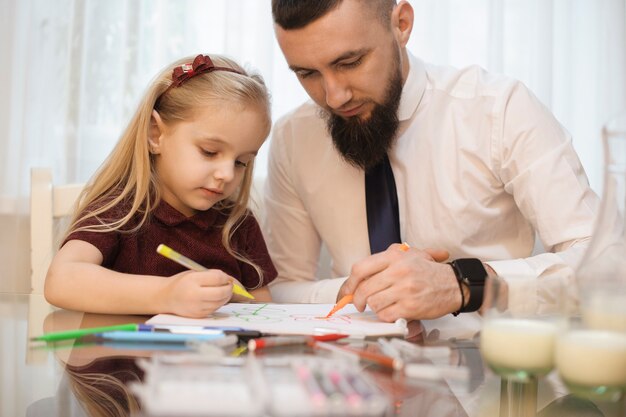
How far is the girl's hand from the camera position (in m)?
1.17

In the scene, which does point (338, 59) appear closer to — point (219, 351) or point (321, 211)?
point (321, 211)

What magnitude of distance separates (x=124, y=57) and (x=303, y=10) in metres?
1.07

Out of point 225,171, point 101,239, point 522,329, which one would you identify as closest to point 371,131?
point 225,171

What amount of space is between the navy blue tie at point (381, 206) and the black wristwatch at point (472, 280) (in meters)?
0.44

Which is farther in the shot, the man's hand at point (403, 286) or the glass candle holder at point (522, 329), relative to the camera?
the man's hand at point (403, 286)

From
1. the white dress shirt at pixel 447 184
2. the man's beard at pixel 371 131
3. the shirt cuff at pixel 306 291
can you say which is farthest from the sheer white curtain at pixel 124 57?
the man's beard at pixel 371 131

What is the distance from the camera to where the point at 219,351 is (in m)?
0.86

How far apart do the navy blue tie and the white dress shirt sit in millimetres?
44

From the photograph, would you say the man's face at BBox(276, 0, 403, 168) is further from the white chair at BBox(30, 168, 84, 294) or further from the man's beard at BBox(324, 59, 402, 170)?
the white chair at BBox(30, 168, 84, 294)

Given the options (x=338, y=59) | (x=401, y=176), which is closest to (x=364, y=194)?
(x=401, y=176)

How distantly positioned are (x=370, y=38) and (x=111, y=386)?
115cm

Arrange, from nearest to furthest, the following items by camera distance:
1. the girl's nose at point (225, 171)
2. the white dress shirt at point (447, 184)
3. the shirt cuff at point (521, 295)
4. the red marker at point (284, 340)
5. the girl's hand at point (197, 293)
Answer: the shirt cuff at point (521, 295)
the red marker at point (284, 340)
the girl's hand at point (197, 293)
the girl's nose at point (225, 171)
the white dress shirt at point (447, 184)

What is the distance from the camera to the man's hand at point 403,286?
1.25 metres

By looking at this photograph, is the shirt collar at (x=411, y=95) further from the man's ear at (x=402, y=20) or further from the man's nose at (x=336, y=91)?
the man's nose at (x=336, y=91)
